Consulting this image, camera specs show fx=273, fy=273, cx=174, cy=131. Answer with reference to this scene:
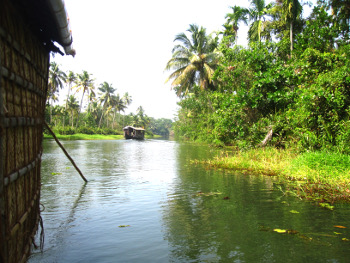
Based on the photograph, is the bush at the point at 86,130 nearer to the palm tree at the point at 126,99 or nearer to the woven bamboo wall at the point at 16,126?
the palm tree at the point at 126,99

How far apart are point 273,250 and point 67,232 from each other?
3.89 meters

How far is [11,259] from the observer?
295cm

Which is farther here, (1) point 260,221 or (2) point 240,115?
(2) point 240,115

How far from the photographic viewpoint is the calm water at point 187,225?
441cm

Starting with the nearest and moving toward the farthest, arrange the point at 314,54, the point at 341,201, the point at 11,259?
the point at 11,259 → the point at 341,201 → the point at 314,54

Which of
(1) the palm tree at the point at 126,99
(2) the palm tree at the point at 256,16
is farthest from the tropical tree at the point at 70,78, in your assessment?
(2) the palm tree at the point at 256,16

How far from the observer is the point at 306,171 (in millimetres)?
9422

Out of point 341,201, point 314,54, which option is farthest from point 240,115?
point 341,201

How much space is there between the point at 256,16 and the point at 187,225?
1042 inches

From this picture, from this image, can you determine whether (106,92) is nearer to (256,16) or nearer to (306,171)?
(256,16)

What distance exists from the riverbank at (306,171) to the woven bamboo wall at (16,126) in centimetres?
648

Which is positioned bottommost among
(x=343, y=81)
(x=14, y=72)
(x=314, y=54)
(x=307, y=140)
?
(x=307, y=140)

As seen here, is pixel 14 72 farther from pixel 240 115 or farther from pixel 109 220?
pixel 240 115

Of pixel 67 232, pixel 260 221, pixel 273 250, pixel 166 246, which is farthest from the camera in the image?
pixel 260 221
